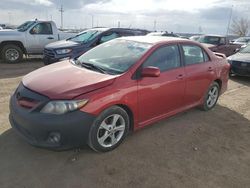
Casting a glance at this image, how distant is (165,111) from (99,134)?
1.34m

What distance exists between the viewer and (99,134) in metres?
3.53

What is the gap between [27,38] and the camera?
35.3 ft

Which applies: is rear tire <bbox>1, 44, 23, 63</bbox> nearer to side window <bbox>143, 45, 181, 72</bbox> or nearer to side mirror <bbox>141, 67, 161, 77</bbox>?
side window <bbox>143, 45, 181, 72</bbox>

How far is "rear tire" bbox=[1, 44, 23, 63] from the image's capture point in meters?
10.4

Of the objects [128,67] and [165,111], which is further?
[165,111]

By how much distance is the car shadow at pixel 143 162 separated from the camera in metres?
3.05

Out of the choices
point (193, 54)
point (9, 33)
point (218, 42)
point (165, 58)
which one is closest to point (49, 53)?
point (9, 33)

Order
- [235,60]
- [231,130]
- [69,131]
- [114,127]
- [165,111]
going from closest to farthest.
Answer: [69,131] → [114,127] → [165,111] → [231,130] → [235,60]

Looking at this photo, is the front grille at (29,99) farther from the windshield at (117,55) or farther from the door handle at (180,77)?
the door handle at (180,77)

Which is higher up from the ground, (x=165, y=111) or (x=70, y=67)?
(x=70, y=67)

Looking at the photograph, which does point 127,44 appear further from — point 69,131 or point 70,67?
point 69,131

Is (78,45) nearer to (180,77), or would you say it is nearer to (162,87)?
(180,77)

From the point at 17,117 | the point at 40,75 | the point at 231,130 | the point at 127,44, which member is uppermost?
the point at 127,44

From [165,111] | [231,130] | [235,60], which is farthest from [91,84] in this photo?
[235,60]
